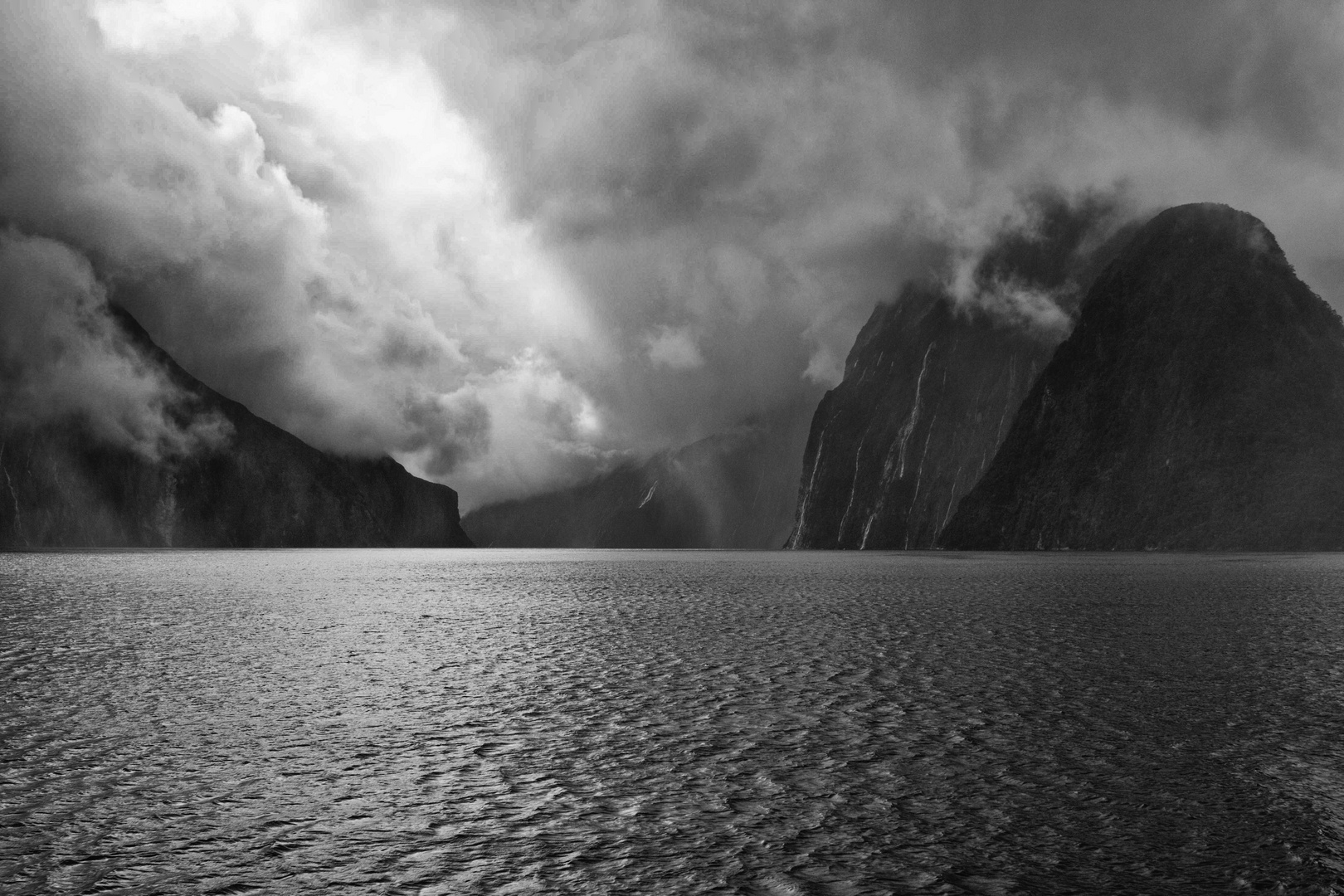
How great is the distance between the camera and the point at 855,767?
13312mm

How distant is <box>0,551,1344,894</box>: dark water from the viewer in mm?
9180

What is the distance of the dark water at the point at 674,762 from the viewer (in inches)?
361

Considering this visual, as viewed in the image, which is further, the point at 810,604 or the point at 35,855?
the point at 810,604

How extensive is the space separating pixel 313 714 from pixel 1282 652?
2452 centimetres

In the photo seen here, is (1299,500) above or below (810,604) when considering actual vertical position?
above

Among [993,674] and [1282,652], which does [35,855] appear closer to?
[993,674]

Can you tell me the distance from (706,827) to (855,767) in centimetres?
365

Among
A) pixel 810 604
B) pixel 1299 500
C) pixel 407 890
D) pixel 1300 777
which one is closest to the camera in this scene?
pixel 407 890

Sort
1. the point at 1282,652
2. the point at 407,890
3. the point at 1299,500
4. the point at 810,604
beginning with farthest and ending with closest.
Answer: the point at 1299,500
the point at 810,604
the point at 1282,652
the point at 407,890

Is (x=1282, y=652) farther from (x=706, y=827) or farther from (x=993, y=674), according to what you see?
(x=706, y=827)

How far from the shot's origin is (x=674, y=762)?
13.6 m

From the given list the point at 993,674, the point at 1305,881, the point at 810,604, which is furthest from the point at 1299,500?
the point at 1305,881

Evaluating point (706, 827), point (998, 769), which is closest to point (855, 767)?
point (998, 769)

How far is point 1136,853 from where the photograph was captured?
31.4 ft
